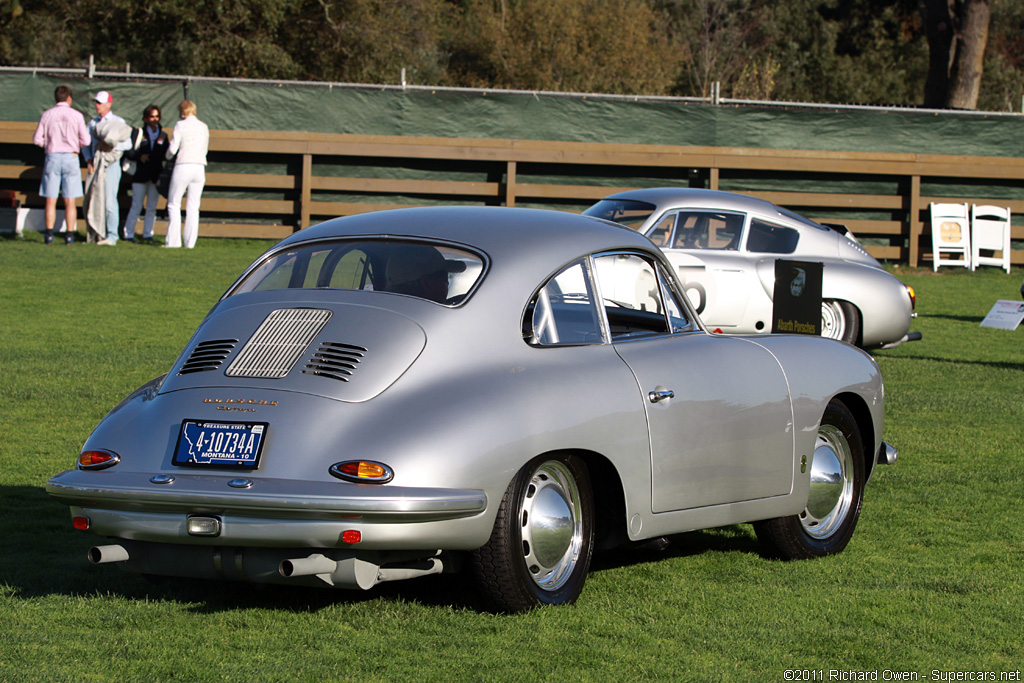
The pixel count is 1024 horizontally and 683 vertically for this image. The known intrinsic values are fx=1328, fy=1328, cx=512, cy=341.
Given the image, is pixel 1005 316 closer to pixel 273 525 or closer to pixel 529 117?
pixel 529 117

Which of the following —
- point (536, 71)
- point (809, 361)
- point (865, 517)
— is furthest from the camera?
point (536, 71)

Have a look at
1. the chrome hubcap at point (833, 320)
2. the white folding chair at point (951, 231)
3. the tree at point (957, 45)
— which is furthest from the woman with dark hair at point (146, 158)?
the tree at point (957, 45)

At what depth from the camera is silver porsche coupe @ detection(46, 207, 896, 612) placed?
14.6 feet

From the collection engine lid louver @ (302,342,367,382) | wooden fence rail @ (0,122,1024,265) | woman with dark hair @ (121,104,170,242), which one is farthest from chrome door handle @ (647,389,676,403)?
wooden fence rail @ (0,122,1024,265)

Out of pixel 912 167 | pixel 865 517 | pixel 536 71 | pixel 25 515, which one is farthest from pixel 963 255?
pixel 536 71

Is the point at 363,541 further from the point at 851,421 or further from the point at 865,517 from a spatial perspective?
the point at 865,517

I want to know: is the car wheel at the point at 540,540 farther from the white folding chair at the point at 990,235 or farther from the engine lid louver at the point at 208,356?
the white folding chair at the point at 990,235

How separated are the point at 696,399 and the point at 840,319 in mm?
8567

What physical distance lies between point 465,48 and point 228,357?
4666 centimetres

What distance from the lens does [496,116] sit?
22625 mm

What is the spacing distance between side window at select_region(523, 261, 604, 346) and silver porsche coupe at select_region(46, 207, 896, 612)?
0.04ft

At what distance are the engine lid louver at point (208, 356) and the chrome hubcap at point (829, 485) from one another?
2.80 metres

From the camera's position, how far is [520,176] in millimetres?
22812

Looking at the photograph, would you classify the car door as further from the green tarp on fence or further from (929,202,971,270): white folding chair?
(929,202,971,270): white folding chair
